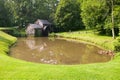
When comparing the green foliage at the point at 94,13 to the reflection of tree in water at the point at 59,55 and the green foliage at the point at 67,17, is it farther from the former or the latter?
the green foliage at the point at 67,17

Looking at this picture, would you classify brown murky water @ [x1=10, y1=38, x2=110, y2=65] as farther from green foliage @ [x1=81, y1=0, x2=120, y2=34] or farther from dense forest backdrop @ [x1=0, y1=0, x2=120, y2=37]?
dense forest backdrop @ [x1=0, y1=0, x2=120, y2=37]

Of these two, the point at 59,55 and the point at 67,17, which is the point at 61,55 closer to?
the point at 59,55

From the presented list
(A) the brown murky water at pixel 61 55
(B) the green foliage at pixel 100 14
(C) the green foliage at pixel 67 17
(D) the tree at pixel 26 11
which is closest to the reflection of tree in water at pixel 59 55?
(A) the brown murky water at pixel 61 55

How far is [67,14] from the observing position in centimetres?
6638

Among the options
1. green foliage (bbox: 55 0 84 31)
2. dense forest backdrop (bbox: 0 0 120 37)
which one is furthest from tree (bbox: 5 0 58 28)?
green foliage (bbox: 55 0 84 31)

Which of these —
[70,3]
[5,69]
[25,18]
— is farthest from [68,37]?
[5,69]

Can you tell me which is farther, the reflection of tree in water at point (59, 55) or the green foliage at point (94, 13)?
the green foliage at point (94, 13)

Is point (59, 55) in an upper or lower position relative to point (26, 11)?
lower

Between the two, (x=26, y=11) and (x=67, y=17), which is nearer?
(x=67, y=17)

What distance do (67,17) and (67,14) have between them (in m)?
0.89

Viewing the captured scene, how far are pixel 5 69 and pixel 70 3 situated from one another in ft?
183

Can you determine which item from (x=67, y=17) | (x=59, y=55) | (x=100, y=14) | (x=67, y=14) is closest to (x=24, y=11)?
(x=67, y=14)

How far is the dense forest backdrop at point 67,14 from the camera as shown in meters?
43.0

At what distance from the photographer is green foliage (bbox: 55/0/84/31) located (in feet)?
219
